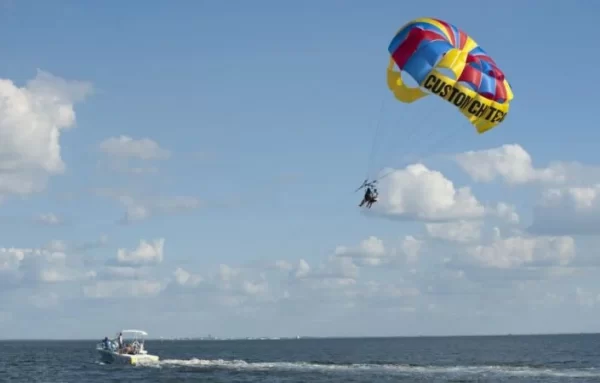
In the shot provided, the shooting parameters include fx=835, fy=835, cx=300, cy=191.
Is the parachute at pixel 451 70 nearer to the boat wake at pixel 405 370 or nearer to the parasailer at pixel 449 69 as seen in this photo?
the parasailer at pixel 449 69

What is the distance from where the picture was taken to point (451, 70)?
3984 cm

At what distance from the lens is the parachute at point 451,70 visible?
130ft

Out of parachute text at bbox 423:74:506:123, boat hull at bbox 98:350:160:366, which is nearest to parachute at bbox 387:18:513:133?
parachute text at bbox 423:74:506:123

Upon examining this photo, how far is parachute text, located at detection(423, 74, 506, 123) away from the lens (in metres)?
39.9

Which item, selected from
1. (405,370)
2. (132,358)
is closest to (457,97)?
(405,370)

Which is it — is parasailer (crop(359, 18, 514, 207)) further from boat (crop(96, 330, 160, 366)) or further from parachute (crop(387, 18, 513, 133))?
boat (crop(96, 330, 160, 366))

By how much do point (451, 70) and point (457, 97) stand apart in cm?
135

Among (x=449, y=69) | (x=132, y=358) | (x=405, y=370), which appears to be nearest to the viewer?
(x=449, y=69)

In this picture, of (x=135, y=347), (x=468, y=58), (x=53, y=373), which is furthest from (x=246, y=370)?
(x=468, y=58)

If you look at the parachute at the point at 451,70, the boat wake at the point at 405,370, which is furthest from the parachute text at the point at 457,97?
the boat wake at the point at 405,370

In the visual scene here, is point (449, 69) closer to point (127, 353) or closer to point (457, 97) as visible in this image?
point (457, 97)

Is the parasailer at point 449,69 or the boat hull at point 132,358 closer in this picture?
the parasailer at point 449,69

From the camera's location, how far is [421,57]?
39.5m

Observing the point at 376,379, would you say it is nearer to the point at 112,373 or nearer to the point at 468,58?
the point at 112,373
